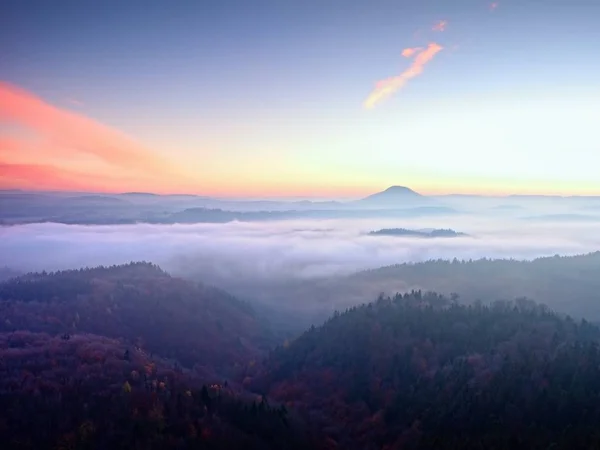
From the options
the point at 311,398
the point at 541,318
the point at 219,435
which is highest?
the point at 541,318

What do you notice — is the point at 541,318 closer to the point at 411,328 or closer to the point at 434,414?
the point at 411,328

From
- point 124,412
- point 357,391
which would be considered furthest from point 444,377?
point 124,412

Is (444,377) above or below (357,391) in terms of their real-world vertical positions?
above

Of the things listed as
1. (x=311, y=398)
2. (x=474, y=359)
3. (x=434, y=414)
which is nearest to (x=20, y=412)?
(x=311, y=398)

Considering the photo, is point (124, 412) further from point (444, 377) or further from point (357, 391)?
point (444, 377)

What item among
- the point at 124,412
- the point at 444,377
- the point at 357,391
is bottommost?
the point at 357,391

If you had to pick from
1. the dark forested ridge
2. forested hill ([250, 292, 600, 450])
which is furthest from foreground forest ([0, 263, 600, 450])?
forested hill ([250, 292, 600, 450])
